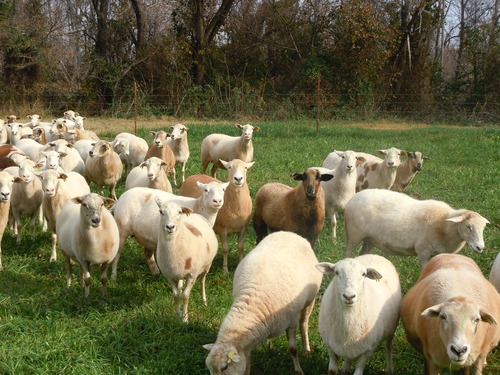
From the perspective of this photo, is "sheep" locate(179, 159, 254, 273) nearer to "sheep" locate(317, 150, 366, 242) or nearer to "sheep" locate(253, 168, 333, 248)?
"sheep" locate(253, 168, 333, 248)

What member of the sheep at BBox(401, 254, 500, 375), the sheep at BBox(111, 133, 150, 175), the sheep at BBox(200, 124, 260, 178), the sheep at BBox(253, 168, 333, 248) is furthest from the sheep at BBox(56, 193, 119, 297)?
the sheep at BBox(200, 124, 260, 178)

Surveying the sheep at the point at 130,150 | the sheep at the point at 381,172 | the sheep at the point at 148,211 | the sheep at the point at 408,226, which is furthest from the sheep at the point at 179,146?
the sheep at the point at 408,226

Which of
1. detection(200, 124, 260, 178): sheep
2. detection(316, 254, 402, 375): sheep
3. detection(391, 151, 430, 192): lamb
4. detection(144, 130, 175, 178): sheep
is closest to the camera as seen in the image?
detection(316, 254, 402, 375): sheep

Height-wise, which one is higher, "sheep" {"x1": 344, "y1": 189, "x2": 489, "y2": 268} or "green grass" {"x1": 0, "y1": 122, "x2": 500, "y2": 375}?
"sheep" {"x1": 344, "y1": 189, "x2": 489, "y2": 268}

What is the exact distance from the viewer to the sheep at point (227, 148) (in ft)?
38.0

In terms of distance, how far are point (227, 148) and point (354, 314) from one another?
26.7ft

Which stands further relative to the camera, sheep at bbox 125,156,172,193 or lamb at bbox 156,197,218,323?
sheep at bbox 125,156,172,193

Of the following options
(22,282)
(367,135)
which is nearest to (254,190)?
(22,282)

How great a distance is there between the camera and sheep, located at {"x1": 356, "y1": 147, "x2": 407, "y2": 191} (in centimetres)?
924

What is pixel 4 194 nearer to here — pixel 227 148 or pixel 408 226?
pixel 408 226

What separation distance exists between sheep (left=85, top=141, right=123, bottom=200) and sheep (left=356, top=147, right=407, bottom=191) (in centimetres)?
462

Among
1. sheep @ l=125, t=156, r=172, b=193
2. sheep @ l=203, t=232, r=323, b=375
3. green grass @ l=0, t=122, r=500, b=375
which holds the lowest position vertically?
green grass @ l=0, t=122, r=500, b=375

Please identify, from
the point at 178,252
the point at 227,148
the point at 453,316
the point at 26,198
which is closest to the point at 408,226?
the point at 178,252

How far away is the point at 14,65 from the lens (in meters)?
25.2
